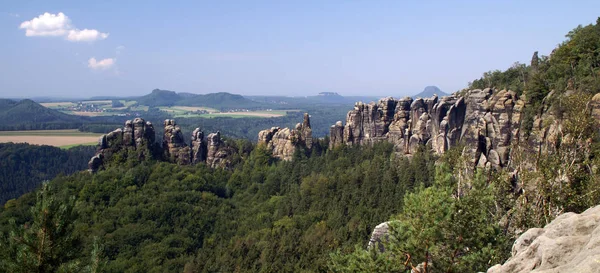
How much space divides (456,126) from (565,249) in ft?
122

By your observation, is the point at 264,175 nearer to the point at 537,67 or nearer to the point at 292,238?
the point at 292,238

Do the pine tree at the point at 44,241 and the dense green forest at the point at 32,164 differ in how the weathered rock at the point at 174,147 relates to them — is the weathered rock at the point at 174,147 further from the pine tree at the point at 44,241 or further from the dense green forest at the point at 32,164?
the pine tree at the point at 44,241

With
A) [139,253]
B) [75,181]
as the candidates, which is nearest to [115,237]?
[139,253]

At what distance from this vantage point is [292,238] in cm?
4059

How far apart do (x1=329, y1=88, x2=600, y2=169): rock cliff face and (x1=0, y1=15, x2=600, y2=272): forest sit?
169 centimetres

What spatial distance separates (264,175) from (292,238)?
24365mm

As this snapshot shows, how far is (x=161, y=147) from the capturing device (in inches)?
2687

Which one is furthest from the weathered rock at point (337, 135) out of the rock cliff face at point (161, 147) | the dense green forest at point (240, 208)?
the rock cliff face at point (161, 147)

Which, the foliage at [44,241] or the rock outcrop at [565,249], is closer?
the rock outcrop at [565,249]

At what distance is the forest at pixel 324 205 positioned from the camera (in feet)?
51.6

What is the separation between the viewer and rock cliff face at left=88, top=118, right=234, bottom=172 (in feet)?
206

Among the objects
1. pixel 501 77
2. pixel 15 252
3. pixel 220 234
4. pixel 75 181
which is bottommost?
pixel 220 234

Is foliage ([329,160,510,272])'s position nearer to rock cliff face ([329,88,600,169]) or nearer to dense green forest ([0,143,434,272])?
rock cliff face ([329,88,600,169])

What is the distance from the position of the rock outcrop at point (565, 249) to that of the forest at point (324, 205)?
11.7 feet
